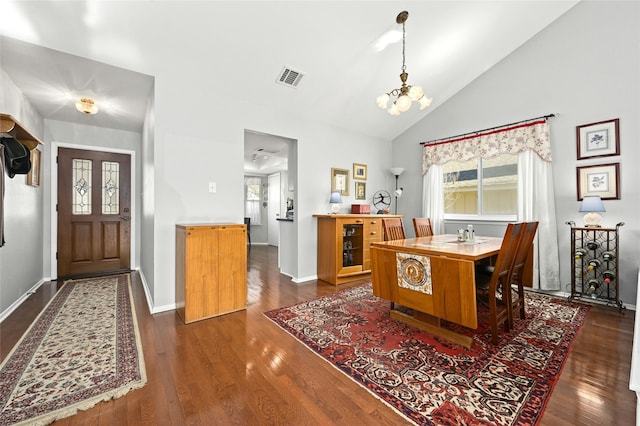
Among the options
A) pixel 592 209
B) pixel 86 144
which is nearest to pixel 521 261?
pixel 592 209

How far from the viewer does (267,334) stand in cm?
221

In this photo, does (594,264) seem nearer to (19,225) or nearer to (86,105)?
(86,105)

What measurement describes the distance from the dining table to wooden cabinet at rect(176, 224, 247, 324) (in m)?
1.37

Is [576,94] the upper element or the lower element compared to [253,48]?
lower

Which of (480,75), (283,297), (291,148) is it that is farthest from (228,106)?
(480,75)

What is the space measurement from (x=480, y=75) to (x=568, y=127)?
4.63 ft

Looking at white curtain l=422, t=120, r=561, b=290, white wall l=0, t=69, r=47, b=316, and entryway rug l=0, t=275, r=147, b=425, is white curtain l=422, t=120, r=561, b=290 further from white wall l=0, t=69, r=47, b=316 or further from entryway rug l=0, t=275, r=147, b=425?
white wall l=0, t=69, r=47, b=316

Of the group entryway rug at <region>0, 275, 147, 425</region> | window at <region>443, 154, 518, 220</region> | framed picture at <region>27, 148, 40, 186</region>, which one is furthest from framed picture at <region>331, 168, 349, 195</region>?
framed picture at <region>27, 148, 40, 186</region>

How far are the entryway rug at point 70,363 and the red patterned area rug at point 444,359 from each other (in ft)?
3.85

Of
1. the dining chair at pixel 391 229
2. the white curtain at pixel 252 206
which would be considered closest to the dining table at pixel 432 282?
the dining chair at pixel 391 229

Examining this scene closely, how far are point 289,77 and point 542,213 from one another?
358 cm

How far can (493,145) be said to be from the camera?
380 cm

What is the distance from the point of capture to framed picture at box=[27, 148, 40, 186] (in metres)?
3.20

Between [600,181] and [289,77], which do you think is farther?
[289,77]
